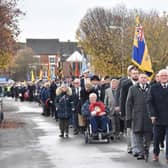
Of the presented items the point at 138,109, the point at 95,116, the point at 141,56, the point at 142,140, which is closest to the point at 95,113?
the point at 95,116

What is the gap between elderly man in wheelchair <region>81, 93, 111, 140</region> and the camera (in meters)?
16.3

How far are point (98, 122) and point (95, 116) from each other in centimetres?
18

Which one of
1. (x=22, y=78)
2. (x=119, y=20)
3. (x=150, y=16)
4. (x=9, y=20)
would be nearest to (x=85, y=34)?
(x=119, y=20)

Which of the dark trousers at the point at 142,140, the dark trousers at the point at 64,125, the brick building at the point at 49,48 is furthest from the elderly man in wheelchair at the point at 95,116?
the brick building at the point at 49,48

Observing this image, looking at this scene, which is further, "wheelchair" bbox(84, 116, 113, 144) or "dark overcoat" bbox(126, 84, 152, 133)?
"wheelchair" bbox(84, 116, 113, 144)

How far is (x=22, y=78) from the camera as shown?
113250 mm

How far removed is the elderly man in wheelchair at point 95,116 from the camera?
1627 centimetres

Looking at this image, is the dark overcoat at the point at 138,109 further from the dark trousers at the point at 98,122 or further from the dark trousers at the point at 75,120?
the dark trousers at the point at 75,120

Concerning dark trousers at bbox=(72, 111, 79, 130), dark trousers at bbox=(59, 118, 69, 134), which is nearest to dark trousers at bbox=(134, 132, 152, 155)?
dark trousers at bbox=(59, 118, 69, 134)

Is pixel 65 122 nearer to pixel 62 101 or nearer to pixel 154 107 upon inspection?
pixel 62 101

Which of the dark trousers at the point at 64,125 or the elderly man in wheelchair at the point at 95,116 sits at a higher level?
the elderly man in wheelchair at the point at 95,116

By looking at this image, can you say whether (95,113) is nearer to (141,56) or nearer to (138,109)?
(141,56)

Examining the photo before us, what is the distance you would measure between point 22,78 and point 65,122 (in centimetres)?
9532

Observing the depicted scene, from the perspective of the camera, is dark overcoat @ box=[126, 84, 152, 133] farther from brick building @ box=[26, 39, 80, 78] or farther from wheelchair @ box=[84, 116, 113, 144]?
brick building @ box=[26, 39, 80, 78]
